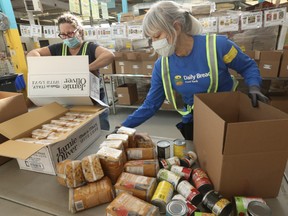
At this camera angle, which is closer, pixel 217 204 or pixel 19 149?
pixel 217 204

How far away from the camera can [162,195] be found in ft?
2.21

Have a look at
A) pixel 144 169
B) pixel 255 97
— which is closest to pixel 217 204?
pixel 144 169

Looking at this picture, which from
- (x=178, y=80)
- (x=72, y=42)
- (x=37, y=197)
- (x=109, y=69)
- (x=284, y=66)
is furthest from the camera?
(x=109, y=69)

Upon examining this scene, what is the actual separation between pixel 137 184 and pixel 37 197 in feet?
1.42

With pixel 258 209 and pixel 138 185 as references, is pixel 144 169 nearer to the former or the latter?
pixel 138 185

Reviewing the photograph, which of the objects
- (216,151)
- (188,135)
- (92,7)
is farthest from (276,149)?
(92,7)

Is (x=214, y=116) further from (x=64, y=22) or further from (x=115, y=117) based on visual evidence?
(x=115, y=117)

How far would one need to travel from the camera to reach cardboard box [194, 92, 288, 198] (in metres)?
0.60

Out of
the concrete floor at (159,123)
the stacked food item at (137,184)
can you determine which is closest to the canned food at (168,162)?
the stacked food item at (137,184)

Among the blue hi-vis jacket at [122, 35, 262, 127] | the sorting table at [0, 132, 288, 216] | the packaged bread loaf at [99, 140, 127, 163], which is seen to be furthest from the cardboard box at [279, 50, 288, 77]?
the packaged bread loaf at [99, 140, 127, 163]

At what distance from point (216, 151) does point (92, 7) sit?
133 inches

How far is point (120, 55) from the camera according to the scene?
326 centimetres

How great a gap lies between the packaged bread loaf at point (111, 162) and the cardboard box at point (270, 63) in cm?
264

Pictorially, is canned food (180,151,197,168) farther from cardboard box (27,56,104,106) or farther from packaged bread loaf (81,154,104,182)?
cardboard box (27,56,104,106)
